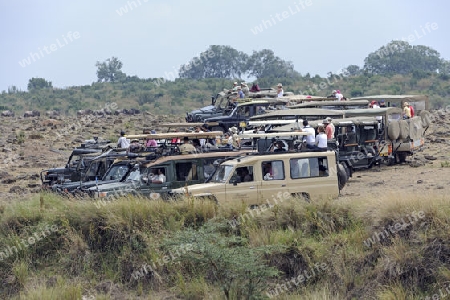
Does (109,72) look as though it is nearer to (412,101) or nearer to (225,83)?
(225,83)

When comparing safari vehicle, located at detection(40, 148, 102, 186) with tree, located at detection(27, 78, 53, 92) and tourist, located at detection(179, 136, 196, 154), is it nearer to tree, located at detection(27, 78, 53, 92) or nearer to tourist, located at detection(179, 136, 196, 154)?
tourist, located at detection(179, 136, 196, 154)

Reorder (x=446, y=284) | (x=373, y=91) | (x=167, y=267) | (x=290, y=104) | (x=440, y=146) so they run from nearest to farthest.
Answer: (x=446, y=284) → (x=167, y=267) → (x=290, y=104) → (x=440, y=146) → (x=373, y=91)

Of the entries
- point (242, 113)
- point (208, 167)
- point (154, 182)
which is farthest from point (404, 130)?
point (154, 182)

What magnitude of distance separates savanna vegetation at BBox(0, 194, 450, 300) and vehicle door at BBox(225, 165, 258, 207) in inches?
20.1

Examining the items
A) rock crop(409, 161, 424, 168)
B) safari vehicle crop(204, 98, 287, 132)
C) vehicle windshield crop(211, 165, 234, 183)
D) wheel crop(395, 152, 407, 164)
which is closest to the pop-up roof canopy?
wheel crop(395, 152, 407, 164)

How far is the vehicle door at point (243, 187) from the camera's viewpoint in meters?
17.2

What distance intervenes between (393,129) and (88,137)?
20.5 meters

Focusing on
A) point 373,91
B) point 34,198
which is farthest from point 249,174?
point 373,91

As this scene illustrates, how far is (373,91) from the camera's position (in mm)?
67750

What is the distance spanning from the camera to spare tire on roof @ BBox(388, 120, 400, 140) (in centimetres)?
2489

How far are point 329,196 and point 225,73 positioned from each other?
8934 cm

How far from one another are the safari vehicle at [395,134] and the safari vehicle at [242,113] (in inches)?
158

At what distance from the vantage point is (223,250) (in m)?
15.3

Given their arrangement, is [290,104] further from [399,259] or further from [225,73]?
[225,73]
